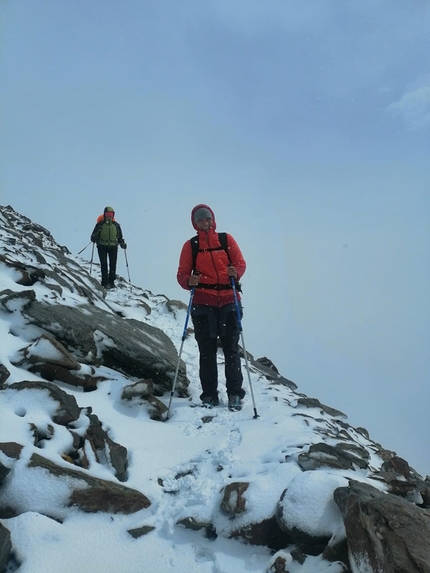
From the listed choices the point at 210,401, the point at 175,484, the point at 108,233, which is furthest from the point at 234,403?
the point at 108,233

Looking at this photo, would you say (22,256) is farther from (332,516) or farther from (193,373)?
(332,516)

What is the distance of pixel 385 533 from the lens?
2.61 metres

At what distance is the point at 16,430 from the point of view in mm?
4020

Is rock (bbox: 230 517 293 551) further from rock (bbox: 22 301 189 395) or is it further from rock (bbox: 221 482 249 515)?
rock (bbox: 22 301 189 395)

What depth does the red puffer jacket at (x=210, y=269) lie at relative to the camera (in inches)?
266

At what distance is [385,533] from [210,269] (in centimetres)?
476

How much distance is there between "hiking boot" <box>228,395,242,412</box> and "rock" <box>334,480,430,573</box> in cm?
337

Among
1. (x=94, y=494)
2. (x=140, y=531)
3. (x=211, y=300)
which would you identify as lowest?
(x=140, y=531)

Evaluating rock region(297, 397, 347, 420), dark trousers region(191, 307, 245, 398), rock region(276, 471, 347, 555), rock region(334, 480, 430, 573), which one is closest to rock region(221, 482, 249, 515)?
rock region(276, 471, 347, 555)

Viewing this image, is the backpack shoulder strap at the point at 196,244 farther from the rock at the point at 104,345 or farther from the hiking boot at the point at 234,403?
the hiking boot at the point at 234,403

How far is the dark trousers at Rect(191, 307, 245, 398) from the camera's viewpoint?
6691mm

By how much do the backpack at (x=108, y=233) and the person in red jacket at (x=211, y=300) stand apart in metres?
7.93

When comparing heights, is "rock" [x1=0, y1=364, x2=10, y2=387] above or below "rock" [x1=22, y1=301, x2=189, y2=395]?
below

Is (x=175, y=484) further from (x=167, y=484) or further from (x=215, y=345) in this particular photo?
(x=215, y=345)
